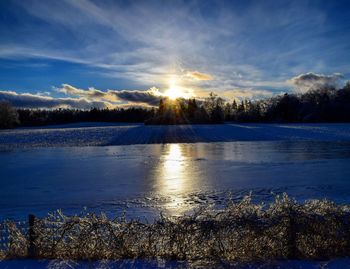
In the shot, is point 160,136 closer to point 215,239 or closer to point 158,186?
point 158,186

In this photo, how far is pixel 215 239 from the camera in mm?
5465

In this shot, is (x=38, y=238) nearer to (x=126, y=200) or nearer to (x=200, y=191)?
(x=126, y=200)

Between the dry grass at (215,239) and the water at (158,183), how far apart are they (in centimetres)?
345

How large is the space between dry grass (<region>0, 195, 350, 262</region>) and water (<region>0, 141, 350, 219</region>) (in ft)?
11.3

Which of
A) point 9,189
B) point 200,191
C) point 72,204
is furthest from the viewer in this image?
point 9,189

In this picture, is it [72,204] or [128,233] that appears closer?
[128,233]

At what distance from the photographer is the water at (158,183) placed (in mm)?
10156

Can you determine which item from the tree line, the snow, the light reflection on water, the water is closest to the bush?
the tree line

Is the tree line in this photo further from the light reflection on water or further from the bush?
the light reflection on water

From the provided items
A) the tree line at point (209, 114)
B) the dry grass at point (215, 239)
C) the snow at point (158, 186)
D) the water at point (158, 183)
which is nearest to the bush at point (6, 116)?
the tree line at point (209, 114)

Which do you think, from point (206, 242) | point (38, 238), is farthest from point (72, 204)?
point (206, 242)

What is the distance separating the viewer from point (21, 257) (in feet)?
18.2

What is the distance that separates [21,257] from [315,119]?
85062mm

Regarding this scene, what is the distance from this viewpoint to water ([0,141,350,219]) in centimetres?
1016
